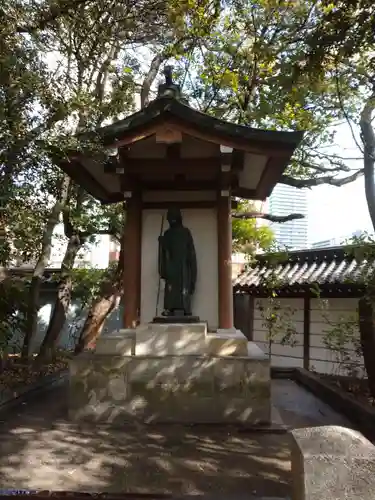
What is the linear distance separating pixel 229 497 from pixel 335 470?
1369mm

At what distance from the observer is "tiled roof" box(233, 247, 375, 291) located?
40.7 feet

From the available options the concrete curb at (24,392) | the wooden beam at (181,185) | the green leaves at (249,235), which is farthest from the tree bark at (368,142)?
the concrete curb at (24,392)

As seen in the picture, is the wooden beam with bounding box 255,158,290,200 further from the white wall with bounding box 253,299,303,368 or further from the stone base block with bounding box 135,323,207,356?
the white wall with bounding box 253,299,303,368

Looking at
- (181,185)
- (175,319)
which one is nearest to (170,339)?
(175,319)

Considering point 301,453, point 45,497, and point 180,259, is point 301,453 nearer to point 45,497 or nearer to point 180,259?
point 45,497

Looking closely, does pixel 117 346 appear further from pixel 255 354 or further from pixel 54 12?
pixel 54 12

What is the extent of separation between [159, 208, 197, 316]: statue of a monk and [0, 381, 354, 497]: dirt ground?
6.32 ft

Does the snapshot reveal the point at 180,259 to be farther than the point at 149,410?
Yes

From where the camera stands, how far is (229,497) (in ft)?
12.0

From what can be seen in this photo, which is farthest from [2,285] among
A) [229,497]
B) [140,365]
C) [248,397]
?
[229,497]

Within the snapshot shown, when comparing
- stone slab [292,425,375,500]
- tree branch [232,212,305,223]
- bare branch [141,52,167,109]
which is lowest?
stone slab [292,425,375,500]

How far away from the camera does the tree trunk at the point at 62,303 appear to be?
11.5 m

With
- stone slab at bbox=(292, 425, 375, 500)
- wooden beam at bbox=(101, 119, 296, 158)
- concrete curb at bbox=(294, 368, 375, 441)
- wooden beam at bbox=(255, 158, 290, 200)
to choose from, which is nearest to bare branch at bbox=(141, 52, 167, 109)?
wooden beam at bbox=(255, 158, 290, 200)

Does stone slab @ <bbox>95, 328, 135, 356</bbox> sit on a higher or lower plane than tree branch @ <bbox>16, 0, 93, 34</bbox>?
lower
